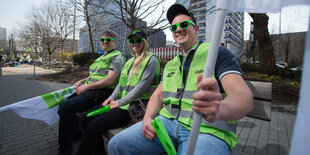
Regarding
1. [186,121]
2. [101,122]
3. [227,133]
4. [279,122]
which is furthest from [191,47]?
[279,122]

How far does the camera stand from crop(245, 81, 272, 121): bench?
194cm

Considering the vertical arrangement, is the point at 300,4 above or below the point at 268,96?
above

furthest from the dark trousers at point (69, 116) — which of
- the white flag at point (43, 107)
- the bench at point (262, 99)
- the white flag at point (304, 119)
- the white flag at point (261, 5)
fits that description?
the white flag at point (304, 119)

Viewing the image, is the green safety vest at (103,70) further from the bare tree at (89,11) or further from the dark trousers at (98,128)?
the bare tree at (89,11)

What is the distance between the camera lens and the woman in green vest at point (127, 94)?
1.98 m

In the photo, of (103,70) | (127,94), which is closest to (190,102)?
(127,94)

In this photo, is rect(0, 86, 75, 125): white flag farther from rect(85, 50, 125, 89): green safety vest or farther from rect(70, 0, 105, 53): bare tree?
rect(70, 0, 105, 53): bare tree

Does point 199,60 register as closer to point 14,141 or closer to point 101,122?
point 101,122

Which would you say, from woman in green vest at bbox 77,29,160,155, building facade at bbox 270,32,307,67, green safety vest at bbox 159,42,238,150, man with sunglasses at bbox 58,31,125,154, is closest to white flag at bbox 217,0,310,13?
building facade at bbox 270,32,307,67

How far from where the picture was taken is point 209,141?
4.20 ft

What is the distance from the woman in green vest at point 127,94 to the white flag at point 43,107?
0.87m

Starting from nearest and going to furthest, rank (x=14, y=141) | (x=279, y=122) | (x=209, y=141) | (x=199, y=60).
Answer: (x=209, y=141), (x=199, y=60), (x=14, y=141), (x=279, y=122)

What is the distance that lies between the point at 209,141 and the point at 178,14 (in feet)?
4.13

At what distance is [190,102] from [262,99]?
102 centimetres
